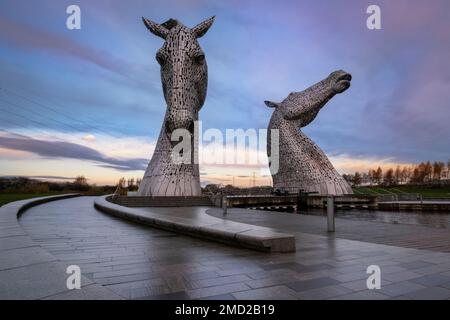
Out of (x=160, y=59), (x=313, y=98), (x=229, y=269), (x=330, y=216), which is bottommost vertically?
(x=229, y=269)

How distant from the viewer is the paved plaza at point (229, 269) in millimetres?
3088

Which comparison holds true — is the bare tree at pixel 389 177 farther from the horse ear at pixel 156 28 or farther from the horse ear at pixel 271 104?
the horse ear at pixel 156 28

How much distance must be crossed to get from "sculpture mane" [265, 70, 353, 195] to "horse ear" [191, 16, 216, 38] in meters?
12.0

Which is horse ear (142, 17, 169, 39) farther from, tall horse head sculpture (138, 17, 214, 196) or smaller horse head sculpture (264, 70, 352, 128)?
smaller horse head sculpture (264, 70, 352, 128)

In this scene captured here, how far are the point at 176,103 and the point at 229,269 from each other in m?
24.6

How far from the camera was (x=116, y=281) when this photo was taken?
138 inches

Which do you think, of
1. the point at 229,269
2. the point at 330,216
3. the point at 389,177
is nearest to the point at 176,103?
the point at 330,216

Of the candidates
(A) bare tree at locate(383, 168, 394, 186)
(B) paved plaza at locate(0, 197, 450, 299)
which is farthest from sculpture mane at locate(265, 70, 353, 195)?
(A) bare tree at locate(383, 168, 394, 186)

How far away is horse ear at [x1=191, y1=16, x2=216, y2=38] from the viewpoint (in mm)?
28995

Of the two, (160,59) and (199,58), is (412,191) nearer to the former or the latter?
(199,58)

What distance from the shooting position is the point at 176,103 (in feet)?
90.1

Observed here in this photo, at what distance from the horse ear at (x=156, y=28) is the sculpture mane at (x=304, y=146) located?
14.7m

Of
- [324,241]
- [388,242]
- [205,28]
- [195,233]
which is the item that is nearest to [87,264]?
[195,233]

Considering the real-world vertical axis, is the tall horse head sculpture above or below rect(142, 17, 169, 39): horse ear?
below
